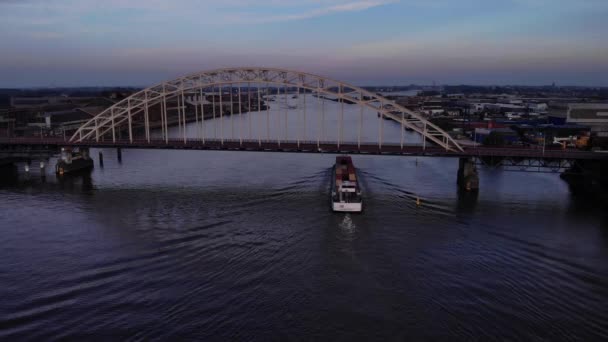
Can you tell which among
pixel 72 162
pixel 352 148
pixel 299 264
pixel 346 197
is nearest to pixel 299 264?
pixel 299 264

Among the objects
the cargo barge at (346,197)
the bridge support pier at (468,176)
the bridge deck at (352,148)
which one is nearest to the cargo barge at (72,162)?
the bridge deck at (352,148)

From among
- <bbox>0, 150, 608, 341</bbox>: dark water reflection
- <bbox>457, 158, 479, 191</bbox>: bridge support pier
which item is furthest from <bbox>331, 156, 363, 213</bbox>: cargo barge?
<bbox>457, 158, 479, 191</bbox>: bridge support pier

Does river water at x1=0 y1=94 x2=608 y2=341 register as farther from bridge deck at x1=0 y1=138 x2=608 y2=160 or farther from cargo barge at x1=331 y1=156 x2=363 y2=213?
bridge deck at x1=0 y1=138 x2=608 y2=160

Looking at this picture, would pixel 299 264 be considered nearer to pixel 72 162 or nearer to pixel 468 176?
pixel 468 176

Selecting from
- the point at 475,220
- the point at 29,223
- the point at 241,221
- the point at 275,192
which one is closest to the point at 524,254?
the point at 475,220

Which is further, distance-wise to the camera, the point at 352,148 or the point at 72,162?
the point at 72,162

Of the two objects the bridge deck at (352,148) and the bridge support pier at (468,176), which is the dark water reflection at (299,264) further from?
the bridge deck at (352,148)
